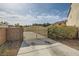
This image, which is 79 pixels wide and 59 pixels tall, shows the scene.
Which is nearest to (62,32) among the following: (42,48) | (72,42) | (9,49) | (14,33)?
(72,42)

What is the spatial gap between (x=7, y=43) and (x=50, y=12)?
732mm

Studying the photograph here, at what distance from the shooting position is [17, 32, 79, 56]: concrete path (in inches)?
91.1

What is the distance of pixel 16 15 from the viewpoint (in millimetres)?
2305

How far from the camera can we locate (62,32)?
2.35m

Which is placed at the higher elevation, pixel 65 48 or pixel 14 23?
pixel 14 23

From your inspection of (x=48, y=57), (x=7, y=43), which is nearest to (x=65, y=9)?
(x=48, y=57)

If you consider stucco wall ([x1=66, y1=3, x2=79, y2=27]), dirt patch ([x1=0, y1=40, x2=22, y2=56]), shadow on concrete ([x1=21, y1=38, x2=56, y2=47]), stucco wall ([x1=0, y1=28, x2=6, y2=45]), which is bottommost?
dirt patch ([x1=0, y1=40, x2=22, y2=56])

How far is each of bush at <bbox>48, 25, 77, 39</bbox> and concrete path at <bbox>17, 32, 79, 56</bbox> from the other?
100mm

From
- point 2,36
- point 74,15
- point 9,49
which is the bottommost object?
point 9,49

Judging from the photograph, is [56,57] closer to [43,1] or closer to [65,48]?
[65,48]

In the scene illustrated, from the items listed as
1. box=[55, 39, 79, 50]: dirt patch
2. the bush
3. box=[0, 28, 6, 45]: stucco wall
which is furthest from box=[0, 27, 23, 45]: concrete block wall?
box=[55, 39, 79, 50]: dirt patch

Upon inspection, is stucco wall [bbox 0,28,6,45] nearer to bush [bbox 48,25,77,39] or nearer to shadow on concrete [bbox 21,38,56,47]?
shadow on concrete [bbox 21,38,56,47]

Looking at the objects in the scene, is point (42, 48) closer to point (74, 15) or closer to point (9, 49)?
point (9, 49)

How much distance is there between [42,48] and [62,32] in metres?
0.36
